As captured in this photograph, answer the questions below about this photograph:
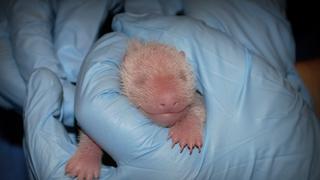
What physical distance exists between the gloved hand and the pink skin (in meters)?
0.04

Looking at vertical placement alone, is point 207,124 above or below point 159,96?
below

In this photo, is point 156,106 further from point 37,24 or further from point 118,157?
point 37,24

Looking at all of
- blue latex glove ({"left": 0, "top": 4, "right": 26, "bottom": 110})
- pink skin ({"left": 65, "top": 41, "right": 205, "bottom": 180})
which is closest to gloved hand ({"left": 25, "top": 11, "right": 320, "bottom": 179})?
pink skin ({"left": 65, "top": 41, "right": 205, "bottom": 180})

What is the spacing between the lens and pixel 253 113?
1.09m

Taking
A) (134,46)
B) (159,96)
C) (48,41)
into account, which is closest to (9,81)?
(48,41)

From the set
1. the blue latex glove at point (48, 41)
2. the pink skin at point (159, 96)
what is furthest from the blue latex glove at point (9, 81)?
the pink skin at point (159, 96)

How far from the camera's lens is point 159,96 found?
3.14 feet

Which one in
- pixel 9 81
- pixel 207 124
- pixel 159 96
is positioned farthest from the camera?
pixel 9 81

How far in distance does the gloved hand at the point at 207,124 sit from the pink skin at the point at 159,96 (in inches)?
1.6

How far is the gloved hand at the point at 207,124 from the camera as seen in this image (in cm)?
103

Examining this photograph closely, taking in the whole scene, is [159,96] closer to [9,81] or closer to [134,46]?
[134,46]

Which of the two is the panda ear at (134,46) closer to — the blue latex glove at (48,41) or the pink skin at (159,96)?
the pink skin at (159,96)

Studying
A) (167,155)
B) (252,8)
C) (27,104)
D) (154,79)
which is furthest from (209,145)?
(252,8)

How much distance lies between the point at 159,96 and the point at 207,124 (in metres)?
0.23
